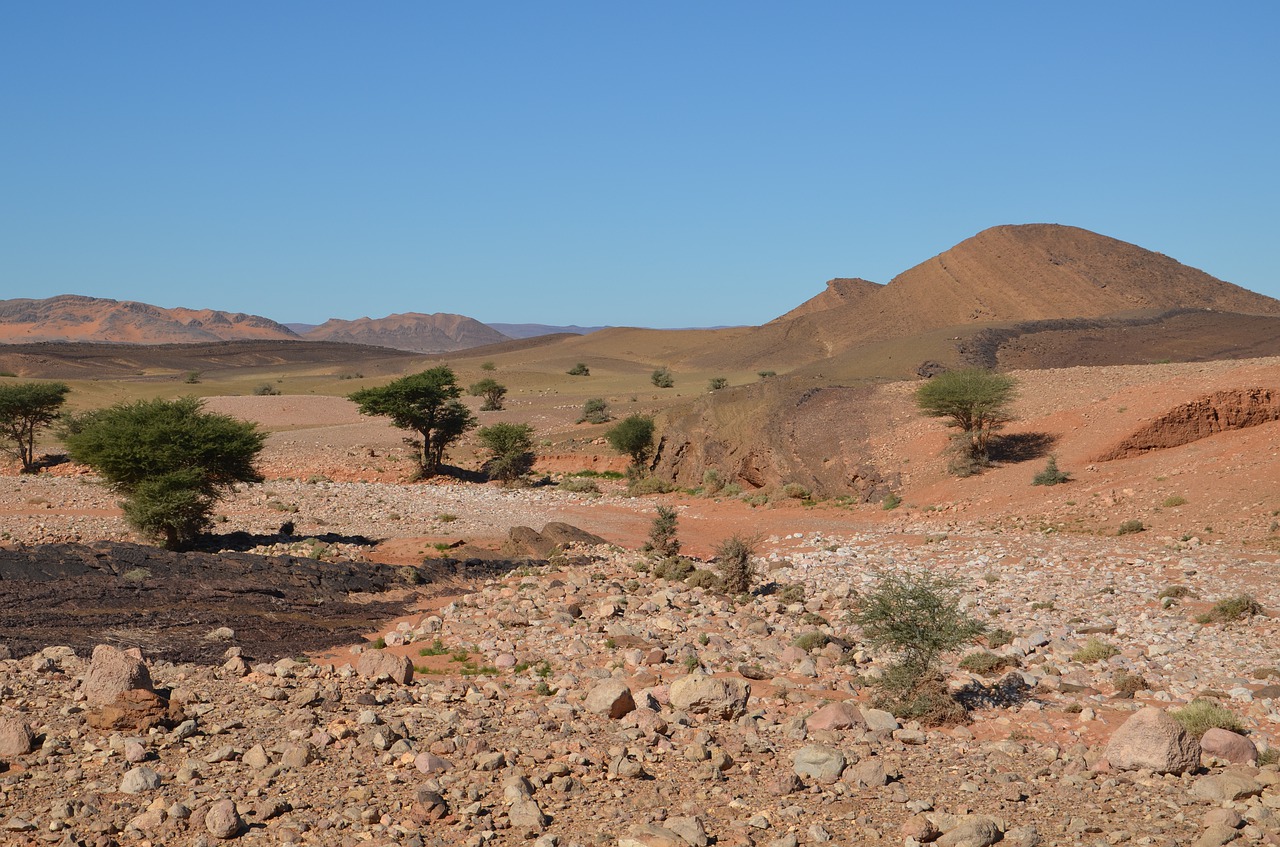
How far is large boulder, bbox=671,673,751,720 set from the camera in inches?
413

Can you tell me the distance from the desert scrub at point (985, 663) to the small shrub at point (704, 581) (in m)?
5.49

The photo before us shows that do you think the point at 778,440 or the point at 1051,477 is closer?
the point at 1051,477

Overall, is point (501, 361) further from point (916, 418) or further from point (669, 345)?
point (916, 418)

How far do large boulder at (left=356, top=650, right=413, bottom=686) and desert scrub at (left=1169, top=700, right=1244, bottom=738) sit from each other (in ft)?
25.3

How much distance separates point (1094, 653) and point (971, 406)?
16.2m

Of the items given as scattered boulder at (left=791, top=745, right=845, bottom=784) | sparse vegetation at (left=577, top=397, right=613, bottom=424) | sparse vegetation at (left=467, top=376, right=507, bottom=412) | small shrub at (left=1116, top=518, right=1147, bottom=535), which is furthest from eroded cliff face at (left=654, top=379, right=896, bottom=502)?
scattered boulder at (left=791, top=745, right=845, bottom=784)

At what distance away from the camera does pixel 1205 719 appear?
975cm

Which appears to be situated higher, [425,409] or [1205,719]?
[425,409]

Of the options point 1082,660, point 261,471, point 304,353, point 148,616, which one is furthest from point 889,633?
point 304,353

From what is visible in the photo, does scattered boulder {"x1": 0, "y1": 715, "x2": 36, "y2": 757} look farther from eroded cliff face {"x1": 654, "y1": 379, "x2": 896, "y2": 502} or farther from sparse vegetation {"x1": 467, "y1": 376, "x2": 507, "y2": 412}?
sparse vegetation {"x1": 467, "y1": 376, "x2": 507, "y2": 412}

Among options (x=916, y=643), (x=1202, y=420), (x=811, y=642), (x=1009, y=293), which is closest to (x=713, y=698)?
(x=916, y=643)

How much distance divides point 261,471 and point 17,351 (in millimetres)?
92732

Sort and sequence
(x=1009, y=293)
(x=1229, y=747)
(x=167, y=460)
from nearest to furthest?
1. (x=1229, y=747)
2. (x=167, y=460)
3. (x=1009, y=293)

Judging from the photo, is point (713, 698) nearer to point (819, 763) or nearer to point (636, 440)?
point (819, 763)
